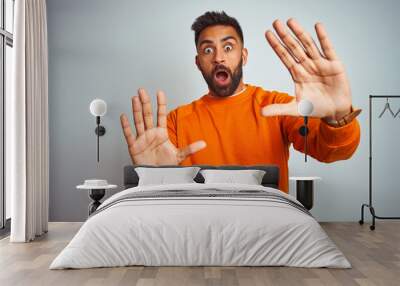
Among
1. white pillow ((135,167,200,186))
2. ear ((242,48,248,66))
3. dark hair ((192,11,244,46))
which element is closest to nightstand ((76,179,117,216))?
white pillow ((135,167,200,186))

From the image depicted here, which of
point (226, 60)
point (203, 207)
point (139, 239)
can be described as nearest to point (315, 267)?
point (203, 207)

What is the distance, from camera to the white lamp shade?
7.02 m

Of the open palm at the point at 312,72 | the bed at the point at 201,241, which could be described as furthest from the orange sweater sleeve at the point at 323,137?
the bed at the point at 201,241

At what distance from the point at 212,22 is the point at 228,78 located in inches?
30.1

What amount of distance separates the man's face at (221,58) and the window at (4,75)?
233 centimetres

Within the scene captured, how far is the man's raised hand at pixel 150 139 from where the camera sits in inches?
280

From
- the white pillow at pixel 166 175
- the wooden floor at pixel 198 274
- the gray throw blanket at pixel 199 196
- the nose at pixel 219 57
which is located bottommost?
the wooden floor at pixel 198 274

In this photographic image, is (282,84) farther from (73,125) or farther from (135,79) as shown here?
(73,125)

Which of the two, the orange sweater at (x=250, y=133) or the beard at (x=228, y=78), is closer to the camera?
the orange sweater at (x=250, y=133)

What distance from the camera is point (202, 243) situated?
4.44 meters

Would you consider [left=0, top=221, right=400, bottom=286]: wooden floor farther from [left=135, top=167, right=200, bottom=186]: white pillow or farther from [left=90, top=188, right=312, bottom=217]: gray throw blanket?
[left=135, top=167, right=200, bottom=186]: white pillow

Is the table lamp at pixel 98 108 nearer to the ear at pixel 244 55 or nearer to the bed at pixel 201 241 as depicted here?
the ear at pixel 244 55

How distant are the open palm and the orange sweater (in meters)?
0.14

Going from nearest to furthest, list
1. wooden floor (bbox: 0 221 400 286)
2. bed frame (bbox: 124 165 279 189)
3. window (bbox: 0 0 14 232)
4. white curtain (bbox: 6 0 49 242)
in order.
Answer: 1. wooden floor (bbox: 0 221 400 286)
2. white curtain (bbox: 6 0 49 242)
3. window (bbox: 0 0 14 232)
4. bed frame (bbox: 124 165 279 189)
